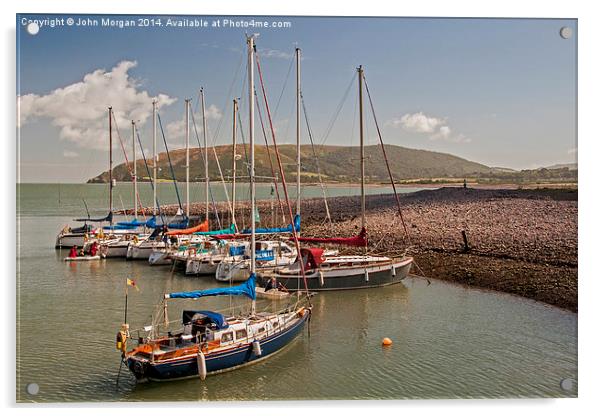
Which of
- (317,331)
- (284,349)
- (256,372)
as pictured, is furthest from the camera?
(317,331)

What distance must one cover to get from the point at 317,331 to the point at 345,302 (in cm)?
399

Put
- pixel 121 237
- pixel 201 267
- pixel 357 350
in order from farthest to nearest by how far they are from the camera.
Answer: pixel 121 237, pixel 201 267, pixel 357 350

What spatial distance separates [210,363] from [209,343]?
1.52ft

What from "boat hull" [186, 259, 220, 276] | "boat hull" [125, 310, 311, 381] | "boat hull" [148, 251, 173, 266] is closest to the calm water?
"boat hull" [125, 310, 311, 381]

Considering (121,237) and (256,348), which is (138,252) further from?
(256,348)

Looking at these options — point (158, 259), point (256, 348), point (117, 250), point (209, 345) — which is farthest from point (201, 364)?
point (117, 250)

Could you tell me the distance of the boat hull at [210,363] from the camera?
13578 mm

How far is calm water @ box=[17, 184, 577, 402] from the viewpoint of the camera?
13.6 metres

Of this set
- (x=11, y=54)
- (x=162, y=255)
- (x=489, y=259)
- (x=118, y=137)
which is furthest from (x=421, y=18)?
(x=118, y=137)

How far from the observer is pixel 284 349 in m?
16.3

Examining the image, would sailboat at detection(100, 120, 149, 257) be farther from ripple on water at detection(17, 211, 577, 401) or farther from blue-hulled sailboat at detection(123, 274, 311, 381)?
blue-hulled sailboat at detection(123, 274, 311, 381)

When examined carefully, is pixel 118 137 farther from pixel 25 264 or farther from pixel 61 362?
pixel 61 362

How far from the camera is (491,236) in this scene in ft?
92.5

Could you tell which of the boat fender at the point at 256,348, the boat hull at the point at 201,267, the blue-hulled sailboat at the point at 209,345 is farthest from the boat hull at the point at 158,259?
the boat fender at the point at 256,348
